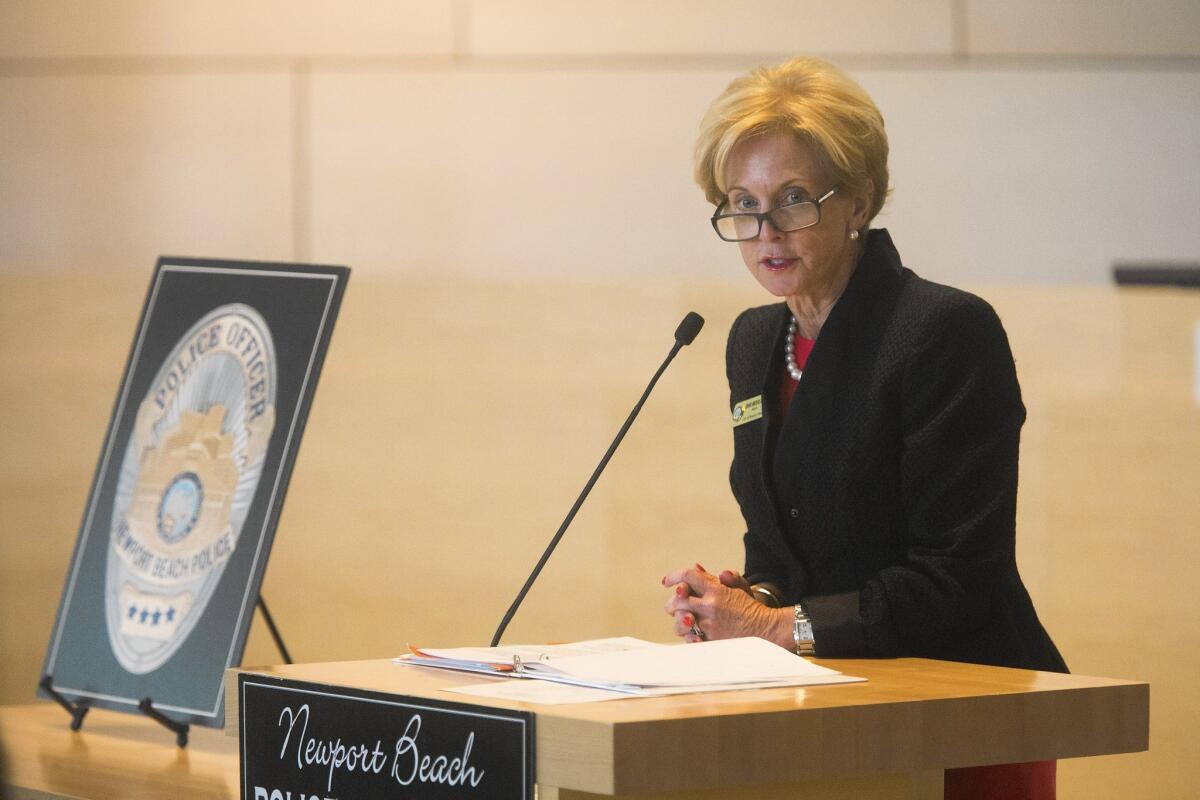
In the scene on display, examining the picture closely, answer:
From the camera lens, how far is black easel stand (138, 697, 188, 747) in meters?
2.53

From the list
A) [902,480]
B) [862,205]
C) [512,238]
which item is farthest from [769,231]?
[512,238]

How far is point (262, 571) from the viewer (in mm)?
2484

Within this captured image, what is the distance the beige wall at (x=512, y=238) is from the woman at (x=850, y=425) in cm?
199

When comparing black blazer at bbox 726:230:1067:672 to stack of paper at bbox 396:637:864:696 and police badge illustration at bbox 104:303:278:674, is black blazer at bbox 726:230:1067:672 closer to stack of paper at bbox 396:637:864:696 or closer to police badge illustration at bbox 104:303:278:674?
stack of paper at bbox 396:637:864:696

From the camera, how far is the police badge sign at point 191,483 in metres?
2.53

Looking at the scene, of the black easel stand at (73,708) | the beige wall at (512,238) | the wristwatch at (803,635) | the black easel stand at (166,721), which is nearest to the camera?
the wristwatch at (803,635)

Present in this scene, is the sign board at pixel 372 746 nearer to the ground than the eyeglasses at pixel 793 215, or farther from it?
nearer to the ground

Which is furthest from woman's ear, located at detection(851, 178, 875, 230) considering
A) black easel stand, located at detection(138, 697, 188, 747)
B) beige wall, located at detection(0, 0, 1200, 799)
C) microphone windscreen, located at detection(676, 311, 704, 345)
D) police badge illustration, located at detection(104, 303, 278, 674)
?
beige wall, located at detection(0, 0, 1200, 799)

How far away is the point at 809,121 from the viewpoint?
201cm


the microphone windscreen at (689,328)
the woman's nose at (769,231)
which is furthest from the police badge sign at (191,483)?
the woman's nose at (769,231)

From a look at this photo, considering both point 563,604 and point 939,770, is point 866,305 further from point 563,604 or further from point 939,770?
point 563,604

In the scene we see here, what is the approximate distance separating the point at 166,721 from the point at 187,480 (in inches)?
15.2

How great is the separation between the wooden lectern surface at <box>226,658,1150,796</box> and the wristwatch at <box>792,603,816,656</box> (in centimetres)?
14

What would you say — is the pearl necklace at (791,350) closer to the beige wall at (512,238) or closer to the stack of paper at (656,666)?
the stack of paper at (656,666)
